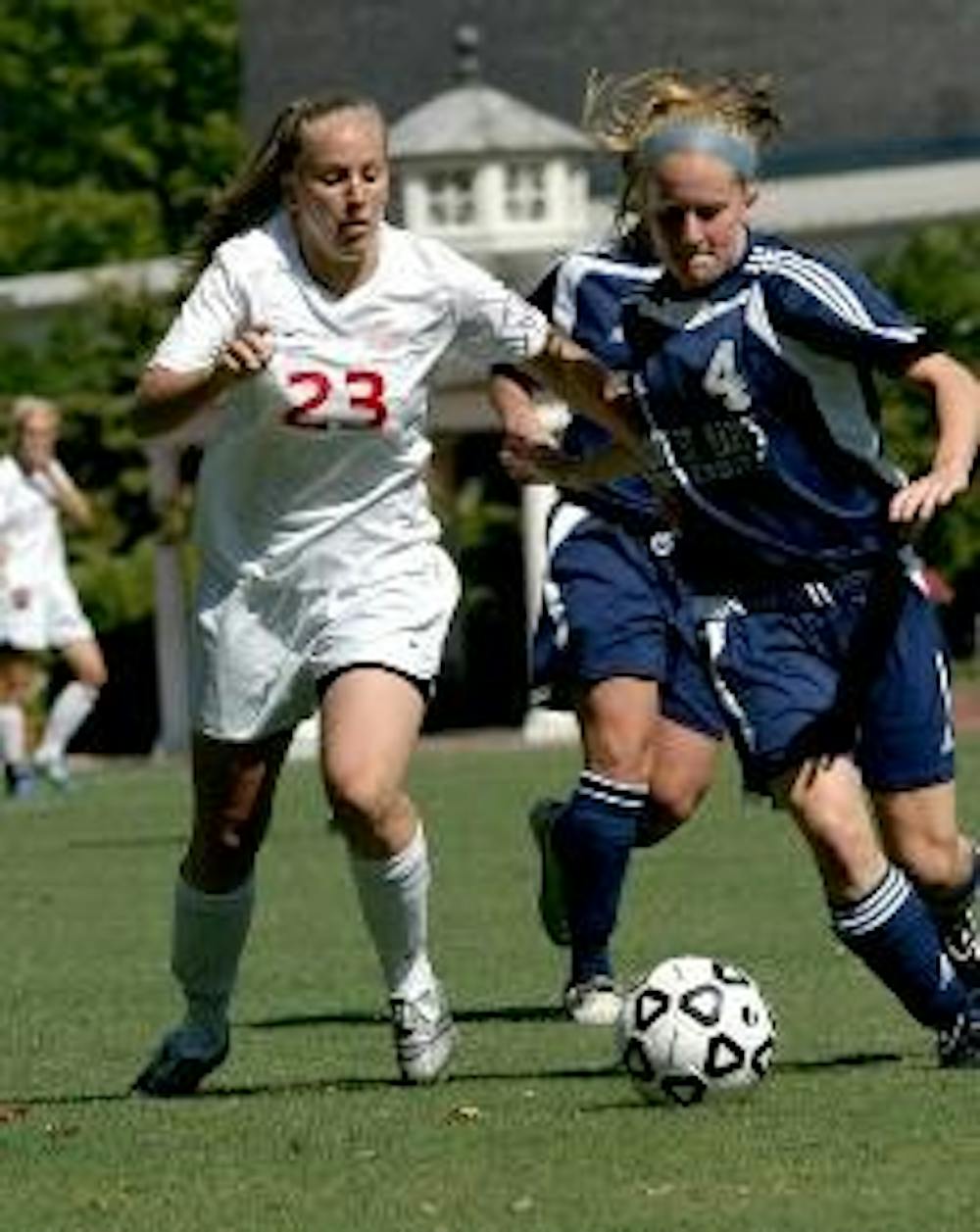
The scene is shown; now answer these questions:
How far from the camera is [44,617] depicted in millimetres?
25094

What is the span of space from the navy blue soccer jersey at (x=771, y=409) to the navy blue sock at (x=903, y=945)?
0.65 metres

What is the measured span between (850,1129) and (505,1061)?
186 cm

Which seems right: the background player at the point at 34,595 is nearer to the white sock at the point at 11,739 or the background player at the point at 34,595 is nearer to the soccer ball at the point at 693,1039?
→ the white sock at the point at 11,739

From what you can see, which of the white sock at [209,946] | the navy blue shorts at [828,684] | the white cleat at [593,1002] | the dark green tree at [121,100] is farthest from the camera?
the dark green tree at [121,100]

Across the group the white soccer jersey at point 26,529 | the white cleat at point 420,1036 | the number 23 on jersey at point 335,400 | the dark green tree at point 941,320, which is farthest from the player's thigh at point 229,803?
the dark green tree at point 941,320

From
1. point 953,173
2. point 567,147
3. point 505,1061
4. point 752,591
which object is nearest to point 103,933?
point 505,1061

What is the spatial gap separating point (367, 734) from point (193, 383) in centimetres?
76

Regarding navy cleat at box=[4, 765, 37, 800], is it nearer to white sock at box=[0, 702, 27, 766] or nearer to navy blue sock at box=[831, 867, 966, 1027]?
white sock at box=[0, 702, 27, 766]

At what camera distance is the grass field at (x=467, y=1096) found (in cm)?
789

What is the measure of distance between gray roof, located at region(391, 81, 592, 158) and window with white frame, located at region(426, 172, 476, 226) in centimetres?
18

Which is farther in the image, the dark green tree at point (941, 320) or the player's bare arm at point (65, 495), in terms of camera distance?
the dark green tree at point (941, 320)

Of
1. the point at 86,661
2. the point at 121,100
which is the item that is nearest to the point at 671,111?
the point at 86,661

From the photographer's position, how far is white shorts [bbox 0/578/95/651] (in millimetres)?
25062

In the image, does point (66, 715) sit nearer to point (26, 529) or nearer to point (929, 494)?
point (26, 529)
